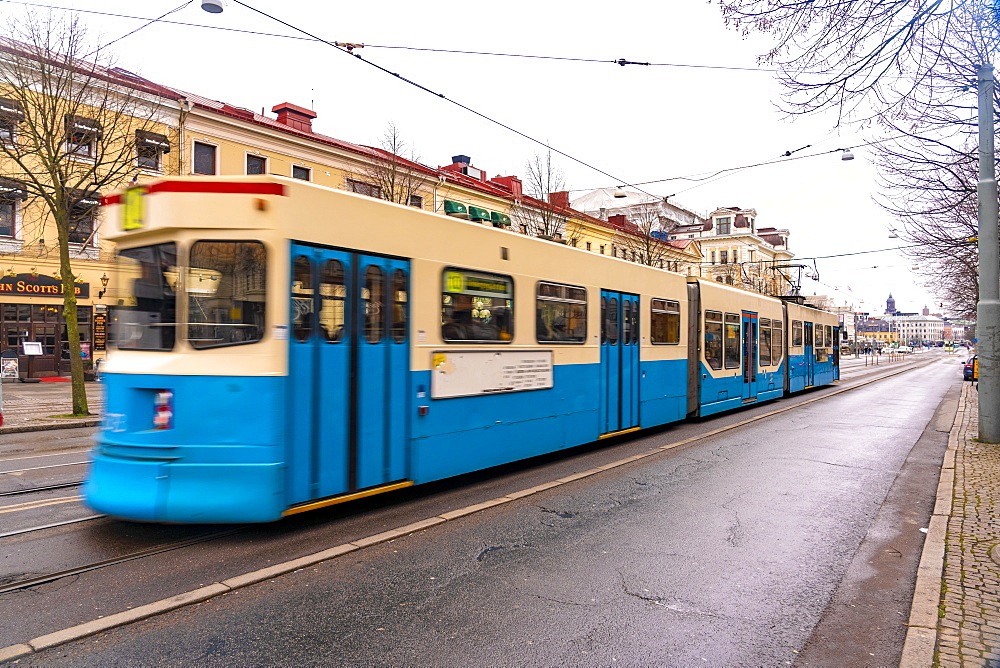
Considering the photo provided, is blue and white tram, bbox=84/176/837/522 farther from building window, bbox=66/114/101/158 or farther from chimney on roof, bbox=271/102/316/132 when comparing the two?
chimney on roof, bbox=271/102/316/132

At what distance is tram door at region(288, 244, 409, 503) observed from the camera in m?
5.50

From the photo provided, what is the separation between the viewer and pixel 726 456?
9750mm

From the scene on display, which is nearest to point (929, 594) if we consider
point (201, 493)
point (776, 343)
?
point (201, 493)

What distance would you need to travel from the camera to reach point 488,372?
7.55 meters

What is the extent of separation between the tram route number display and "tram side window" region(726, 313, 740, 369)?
7.73 meters

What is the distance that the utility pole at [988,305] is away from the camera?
10.9 m

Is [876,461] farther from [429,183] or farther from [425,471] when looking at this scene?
[429,183]

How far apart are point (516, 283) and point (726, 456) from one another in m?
4.50

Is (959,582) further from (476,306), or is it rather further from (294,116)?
(294,116)

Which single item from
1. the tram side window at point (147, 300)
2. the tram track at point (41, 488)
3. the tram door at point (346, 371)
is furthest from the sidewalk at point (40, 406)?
the tram door at point (346, 371)

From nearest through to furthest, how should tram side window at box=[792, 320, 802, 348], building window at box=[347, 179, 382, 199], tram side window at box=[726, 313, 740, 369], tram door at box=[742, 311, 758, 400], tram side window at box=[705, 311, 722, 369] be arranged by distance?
tram side window at box=[705, 311, 722, 369], tram side window at box=[726, 313, 740, 369], tram door at box=[742, 311, 758, 400], tram side window at box=[792, 320, 802, 348], building window at box=[347, 179, 382, 199]

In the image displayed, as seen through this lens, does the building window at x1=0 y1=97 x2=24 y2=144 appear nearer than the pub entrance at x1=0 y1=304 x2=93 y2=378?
Yes

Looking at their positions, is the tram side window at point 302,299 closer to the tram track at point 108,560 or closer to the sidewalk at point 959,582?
the tram track at point 108,560

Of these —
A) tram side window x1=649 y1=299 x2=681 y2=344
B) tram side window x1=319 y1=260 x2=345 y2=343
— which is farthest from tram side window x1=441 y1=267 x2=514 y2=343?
tram side window x1=649 y1=299 x2=681 y2=344
